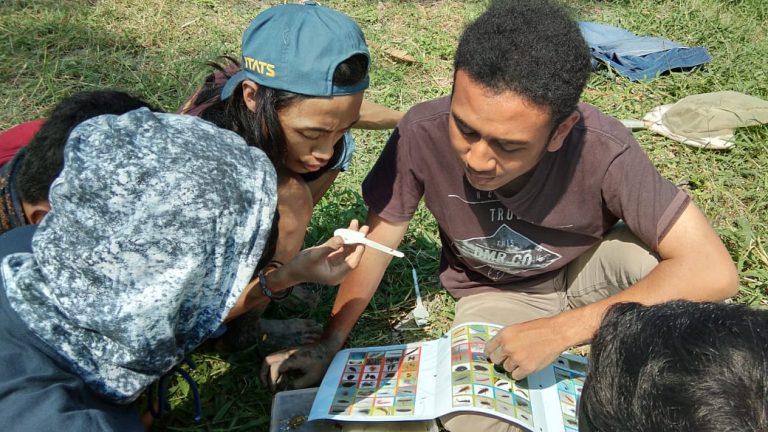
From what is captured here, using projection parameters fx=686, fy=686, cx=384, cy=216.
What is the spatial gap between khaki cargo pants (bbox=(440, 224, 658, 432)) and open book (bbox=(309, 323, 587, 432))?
0.17 meters

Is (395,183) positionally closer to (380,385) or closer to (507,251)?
(507,251)

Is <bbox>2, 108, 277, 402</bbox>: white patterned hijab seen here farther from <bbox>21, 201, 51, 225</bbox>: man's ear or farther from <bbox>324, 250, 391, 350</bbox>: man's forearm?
<bbox>324, 250, 391, 350</bbox>: man's forearm

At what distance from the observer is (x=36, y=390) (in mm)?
1184

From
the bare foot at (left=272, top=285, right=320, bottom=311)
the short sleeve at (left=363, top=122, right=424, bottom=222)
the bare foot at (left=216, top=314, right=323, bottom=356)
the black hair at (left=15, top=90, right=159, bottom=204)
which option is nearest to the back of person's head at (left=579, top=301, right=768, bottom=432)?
the short sleeve at (left=363, top=122, right=424, bottom=222)

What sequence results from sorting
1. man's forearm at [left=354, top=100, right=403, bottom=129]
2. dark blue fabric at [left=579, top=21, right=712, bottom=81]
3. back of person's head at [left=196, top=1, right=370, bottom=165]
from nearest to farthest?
1. back of person's head at [left=196, top=1, right=370, bottom=165]
2. man's forearm at [left=354, top=100, right=403, bottom=129]
3. dark blue fabric at [left=579, top=21, right=712, bottom=81]

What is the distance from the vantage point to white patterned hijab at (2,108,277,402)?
3.65 feet

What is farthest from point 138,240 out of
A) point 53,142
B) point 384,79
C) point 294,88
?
point 384,79

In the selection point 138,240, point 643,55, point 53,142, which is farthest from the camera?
point 643,55

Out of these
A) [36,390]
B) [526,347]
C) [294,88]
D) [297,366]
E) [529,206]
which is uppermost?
[294,88]

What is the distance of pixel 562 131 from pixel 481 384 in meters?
0.68

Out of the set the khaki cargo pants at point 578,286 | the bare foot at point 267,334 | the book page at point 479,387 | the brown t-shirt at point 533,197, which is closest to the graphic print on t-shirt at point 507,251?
the brown t-shirt at point 533,197

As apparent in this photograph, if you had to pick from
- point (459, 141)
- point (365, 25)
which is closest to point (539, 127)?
point (459, 141)

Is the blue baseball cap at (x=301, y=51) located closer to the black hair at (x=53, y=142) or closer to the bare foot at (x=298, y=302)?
the black hair at (x=53, y=142)

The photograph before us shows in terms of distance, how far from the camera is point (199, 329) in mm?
1310
